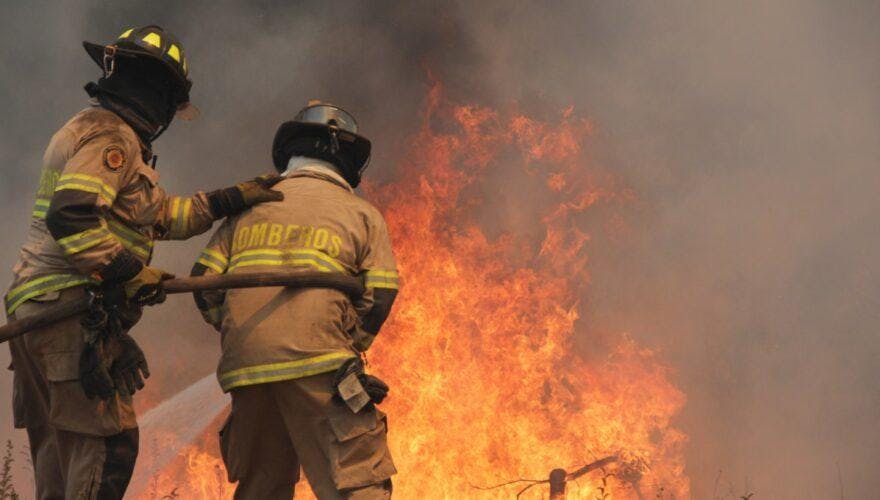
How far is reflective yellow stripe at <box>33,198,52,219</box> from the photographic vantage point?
156 inches

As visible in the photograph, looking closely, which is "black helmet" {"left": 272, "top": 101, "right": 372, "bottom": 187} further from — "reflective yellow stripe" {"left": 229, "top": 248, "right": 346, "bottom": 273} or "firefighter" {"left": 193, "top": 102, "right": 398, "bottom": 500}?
"reflective yellow stripe" {"left": 229, "top": 248, "right": 346, "bottom": 273}

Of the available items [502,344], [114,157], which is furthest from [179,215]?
[502,344]

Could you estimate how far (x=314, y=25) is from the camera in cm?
1170

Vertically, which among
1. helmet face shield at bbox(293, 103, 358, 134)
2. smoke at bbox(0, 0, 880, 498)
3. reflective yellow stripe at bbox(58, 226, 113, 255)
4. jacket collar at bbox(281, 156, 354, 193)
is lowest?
reflective yellow stripe at bbox(58, 226, 113, 255)

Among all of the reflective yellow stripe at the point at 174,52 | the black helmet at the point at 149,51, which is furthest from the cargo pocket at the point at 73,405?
the reflective yellow stripe at the point at 174,52

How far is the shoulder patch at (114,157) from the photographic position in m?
3.87

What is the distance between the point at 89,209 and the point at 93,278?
1.01 feet

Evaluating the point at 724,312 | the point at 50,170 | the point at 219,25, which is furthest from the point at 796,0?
the point at 50,170

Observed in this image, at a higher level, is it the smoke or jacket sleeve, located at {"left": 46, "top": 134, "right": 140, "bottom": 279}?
the smoke

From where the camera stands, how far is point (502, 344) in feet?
31.1

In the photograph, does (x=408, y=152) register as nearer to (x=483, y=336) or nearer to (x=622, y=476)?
(x=483, y=336)

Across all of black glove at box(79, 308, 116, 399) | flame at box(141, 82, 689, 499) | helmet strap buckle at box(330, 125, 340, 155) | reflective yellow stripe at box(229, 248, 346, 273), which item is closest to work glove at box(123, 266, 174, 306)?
black glove at box(79, 308, 116, 399)

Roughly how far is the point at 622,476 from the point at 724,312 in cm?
286

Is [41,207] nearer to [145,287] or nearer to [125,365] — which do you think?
[145,287]
